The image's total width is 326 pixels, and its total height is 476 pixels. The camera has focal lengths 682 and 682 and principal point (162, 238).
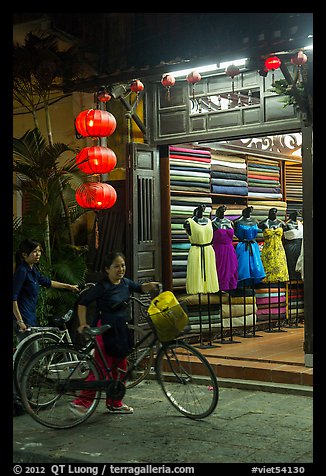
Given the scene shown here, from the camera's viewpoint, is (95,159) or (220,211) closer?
(95,159)

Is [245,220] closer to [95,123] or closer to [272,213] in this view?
[272,213]

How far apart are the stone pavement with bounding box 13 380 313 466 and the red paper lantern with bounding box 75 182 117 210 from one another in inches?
114

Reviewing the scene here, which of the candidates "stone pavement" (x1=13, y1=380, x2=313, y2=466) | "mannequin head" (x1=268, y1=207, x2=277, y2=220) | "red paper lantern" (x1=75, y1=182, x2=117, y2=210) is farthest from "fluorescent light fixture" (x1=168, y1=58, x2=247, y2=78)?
"stone pavement" (x1=13, y1=380, x2=313, y2=466)

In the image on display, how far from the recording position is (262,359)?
9.14 m

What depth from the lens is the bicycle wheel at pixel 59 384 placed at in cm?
696

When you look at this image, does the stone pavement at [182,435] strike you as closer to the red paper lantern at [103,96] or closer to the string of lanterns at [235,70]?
the string of lanterns at [235,70]

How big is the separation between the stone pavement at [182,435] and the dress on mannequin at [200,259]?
2.40m

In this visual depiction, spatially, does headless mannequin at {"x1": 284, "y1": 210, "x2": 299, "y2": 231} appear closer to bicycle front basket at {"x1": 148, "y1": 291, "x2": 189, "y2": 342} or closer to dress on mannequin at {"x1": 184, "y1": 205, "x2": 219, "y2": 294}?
dress on mannequin at {"x1": 184, "y1": 205, "x2": 219, "y2": 294}

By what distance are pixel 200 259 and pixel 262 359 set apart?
1892 millimetres

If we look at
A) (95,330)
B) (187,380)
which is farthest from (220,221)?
(95,330)

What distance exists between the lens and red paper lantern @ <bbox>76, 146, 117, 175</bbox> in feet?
31.0

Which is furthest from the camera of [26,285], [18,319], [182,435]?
[26,285]

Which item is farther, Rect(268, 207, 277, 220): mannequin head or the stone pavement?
Rect(268, 207, 277, 220): mannequin head

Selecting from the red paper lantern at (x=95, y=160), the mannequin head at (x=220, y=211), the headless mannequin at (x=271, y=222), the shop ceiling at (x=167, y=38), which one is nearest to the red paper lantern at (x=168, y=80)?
the shop ceiling at (x=167, y=38)
